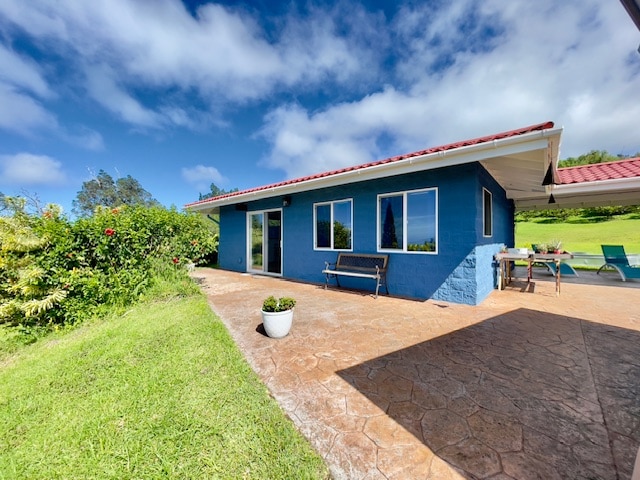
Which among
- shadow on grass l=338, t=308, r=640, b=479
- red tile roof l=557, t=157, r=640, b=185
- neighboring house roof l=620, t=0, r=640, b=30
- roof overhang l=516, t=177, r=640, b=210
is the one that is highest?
red tile roof l=557, t=157, r=640, b=185

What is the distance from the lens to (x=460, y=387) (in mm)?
2434

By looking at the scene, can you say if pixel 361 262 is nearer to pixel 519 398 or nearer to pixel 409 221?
pixel 409 221

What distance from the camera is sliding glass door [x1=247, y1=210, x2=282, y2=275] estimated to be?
9656 millimetres

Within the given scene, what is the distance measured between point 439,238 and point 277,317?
3.91 metres

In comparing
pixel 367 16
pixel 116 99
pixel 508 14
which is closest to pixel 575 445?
pixel 508 14

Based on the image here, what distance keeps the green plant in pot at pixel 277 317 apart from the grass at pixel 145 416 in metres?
0.52

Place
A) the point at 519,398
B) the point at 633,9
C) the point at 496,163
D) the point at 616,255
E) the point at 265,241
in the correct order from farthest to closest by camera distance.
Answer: the point at 265,241
the point at 616,255
the point at 496,163
the point at 519,398
the point at 633,9

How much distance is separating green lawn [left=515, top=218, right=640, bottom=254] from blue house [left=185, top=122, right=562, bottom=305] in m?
13.0

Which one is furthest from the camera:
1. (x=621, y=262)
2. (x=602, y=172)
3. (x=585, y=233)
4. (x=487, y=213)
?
(x=585, y=233)

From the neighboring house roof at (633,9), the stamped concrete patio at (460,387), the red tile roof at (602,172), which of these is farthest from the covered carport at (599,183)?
the neighboring house roof at (633,9)

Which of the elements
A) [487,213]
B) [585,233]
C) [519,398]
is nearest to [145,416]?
[519,398]

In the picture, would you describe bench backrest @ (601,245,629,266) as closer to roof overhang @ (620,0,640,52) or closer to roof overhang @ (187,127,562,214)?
roof overhang @ (187,127,562,214)

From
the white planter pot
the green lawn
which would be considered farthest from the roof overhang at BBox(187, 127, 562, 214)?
the green lawn

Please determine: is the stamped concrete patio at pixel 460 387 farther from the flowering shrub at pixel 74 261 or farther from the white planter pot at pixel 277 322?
the flowering shrub at pixel 74 261
